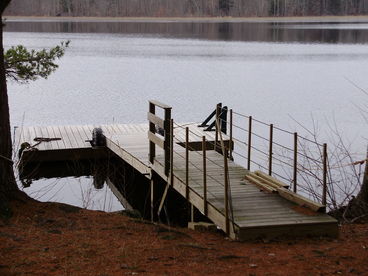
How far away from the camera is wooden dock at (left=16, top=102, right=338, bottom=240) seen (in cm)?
531

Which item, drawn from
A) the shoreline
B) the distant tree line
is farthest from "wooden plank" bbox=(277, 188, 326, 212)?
the shoreline

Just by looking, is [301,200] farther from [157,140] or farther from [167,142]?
[157,140]

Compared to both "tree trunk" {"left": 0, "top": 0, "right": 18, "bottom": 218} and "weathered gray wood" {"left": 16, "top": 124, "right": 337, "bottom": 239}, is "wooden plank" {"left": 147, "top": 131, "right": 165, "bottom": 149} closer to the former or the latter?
"weathered gray wood" {"left": 16, "top": 124, "right": 337, "bottom": 239}

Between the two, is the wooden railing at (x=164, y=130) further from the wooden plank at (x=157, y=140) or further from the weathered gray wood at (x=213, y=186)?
the weathered gray wood at (x=213, y=186)

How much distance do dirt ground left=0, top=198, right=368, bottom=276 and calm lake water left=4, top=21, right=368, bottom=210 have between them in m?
3.57

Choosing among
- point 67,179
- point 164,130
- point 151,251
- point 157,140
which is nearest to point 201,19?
point 67,179

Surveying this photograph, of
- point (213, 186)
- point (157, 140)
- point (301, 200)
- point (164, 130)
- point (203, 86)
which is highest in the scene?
point (164, 130)

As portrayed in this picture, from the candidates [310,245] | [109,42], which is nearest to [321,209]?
[310,245]

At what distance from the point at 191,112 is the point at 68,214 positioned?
442 inches

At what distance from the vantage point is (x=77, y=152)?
1137 cm

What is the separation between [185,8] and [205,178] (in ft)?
199

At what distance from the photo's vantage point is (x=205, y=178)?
20.1 feet

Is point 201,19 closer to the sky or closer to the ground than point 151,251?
closer to the sky

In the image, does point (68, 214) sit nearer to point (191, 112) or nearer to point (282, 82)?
point (191, 112)
